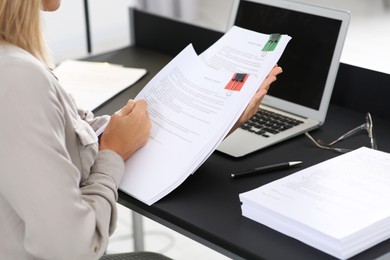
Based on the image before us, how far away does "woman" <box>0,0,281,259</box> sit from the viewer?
37.0 inches

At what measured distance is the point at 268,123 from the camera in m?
1.52

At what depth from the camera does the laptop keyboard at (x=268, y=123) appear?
1487 mm

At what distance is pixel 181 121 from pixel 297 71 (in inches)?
15.6

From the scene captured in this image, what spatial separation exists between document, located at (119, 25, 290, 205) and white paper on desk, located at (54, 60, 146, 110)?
374mm

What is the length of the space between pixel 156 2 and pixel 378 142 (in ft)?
11.2

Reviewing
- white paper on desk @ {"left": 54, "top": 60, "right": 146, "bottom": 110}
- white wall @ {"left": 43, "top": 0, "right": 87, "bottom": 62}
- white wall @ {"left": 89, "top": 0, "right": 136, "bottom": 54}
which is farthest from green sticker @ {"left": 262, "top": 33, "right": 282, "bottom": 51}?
white wall @ {"left": 89, "top": 0, "right": 136, "bottom": 54}

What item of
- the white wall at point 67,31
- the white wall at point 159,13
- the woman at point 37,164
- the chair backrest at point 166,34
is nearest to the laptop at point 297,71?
the chair backrest at point 166,34

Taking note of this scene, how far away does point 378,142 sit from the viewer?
1437 millimetres

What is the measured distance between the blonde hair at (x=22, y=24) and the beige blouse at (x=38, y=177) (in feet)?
0.07

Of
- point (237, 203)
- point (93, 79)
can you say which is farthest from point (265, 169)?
point (93, 79)

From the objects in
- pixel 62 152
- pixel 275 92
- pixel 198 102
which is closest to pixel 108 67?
pixel 275 92

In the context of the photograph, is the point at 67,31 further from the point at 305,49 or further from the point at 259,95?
the point at 259,95

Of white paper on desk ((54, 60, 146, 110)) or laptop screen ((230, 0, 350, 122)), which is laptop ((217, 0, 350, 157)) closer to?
laptop screen ((230, 0, 350, 122))

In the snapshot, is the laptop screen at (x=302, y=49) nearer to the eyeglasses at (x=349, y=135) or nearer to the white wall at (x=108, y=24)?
the eyeglasses at (x=349, y=135)
